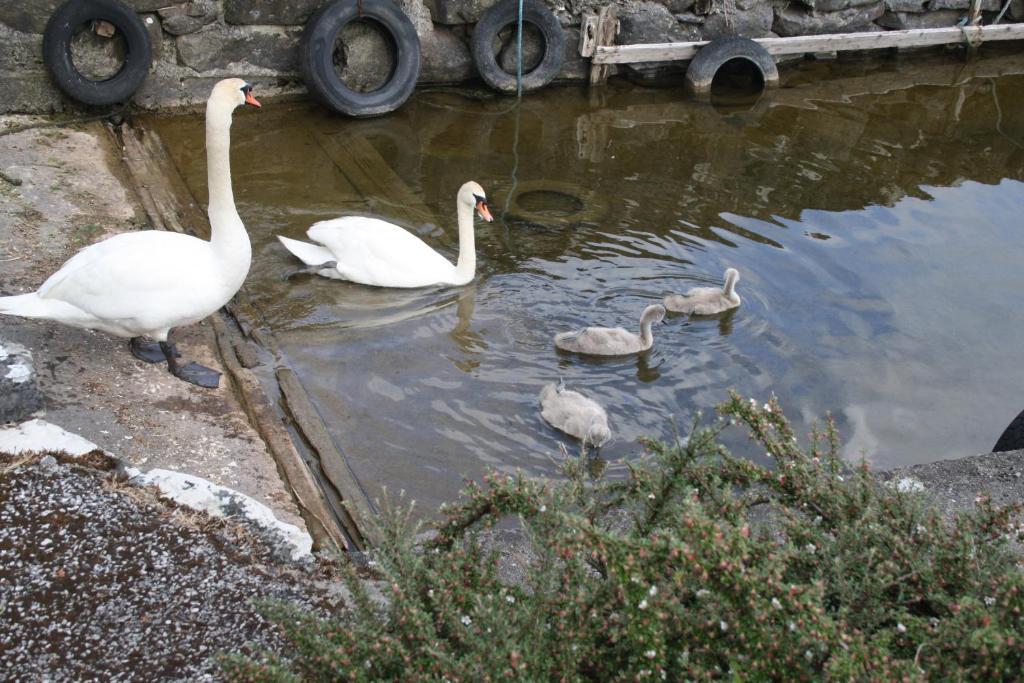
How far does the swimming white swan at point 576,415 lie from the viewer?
17.8 ft

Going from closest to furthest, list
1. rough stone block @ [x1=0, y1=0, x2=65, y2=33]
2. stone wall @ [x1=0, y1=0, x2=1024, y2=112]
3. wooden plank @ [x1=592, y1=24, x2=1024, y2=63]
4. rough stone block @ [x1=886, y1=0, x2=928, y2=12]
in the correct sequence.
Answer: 1. rough stone block @ [x1=0, y1=0, x2=65, y2=33]
2. stone wall @ [x1=0, y1=0, x2=1024, y2=112]
3. wooden plank @ [x1=592, y1=24, x2=1024, y2=63]
4. rough stone block @ [x1=886, y1=0, x2=928, y2=12]

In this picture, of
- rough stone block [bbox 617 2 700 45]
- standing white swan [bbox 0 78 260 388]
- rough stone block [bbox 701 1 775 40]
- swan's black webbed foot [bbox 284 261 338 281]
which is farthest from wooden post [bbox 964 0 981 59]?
standing white swan [bbox 0 78 260 388]

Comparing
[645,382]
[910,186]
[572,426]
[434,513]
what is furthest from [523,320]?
[910,186]

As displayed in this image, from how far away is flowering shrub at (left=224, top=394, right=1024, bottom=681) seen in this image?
97.1 inches

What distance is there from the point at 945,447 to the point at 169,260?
4591 millimetres

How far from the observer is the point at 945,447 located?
589 centimetres

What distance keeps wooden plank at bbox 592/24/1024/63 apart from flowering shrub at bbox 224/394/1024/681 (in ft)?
29.7

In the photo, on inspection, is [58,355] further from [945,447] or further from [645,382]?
[945,447]

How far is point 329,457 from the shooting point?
5.10 metres

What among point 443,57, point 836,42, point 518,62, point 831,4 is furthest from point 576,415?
point 831,4

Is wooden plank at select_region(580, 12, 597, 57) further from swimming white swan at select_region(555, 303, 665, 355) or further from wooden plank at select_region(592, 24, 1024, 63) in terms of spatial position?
swimming white swan at select_region(555, 303, 665, 355)

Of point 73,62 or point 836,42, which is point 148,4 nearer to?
point 73,62

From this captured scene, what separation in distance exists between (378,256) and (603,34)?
233 inches

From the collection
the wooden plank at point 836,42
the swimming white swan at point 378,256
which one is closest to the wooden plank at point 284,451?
the swimming white swan at point 378,256
